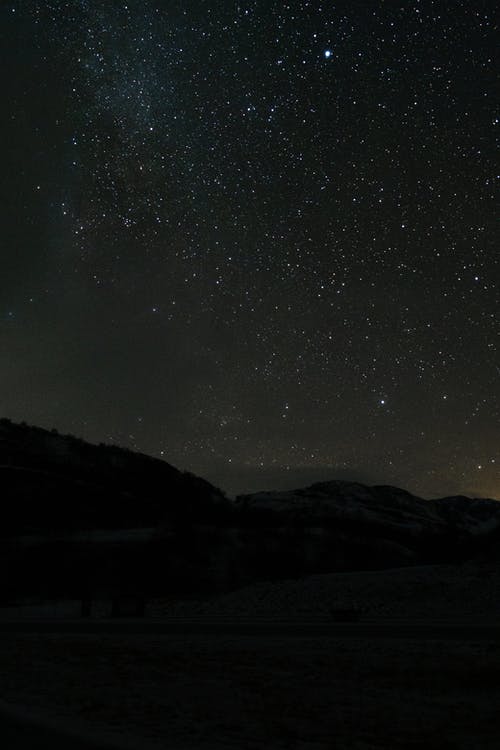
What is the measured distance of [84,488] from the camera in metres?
89.6

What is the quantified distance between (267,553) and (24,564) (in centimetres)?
3018

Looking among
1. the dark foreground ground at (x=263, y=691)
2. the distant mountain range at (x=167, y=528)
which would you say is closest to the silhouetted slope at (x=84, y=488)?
the distant mountain range at (x=167, y=528)

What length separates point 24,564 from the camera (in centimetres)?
7106

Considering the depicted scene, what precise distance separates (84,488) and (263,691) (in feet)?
267

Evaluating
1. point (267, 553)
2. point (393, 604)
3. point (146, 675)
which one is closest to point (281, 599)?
point (393, 604)

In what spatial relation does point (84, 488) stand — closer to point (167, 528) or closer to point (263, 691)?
point (167, 528)

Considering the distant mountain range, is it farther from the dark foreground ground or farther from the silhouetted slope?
the dark foreground ground

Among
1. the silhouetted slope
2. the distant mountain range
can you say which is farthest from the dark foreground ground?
the silhouetted slope

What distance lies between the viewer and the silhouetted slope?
266 feet

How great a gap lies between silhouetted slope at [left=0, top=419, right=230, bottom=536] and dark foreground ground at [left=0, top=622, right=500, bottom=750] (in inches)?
2503

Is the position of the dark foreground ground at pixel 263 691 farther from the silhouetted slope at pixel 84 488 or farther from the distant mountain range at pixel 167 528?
the silhouetted slope at pixel 84 488

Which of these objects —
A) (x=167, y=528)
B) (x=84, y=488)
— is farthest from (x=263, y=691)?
(x=84, y=488)

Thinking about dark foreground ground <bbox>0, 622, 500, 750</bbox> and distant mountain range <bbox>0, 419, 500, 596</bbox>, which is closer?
dark foreground ground <bbox>0, 622, 500, 750</bbox>

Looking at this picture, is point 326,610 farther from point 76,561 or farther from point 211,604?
point 76,561
